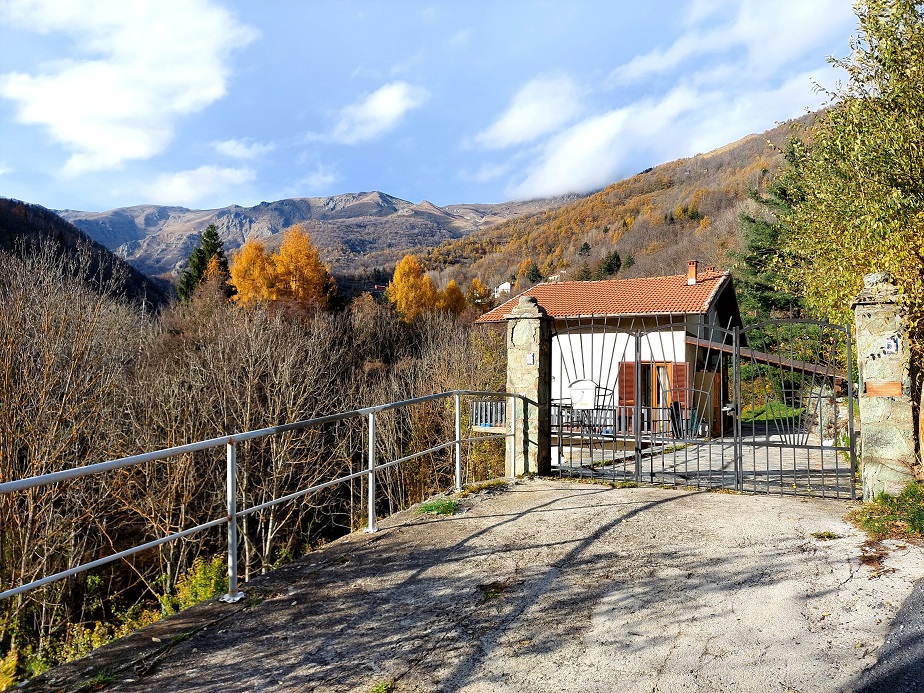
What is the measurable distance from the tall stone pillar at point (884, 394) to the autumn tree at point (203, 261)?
41514 mm

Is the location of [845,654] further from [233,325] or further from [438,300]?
[438,300]

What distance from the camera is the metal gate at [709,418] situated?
8.04m

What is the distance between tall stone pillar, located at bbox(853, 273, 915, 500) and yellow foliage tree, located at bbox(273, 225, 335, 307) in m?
44.3

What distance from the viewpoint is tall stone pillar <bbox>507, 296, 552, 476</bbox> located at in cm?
860

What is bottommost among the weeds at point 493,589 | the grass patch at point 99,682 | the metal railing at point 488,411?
the grass patch at point 99,682

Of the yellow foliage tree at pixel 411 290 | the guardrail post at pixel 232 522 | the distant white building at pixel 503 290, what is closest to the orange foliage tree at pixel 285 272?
the yellow foliage tree at pixel 411 290

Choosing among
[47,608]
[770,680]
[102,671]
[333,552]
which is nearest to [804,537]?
[770,680]

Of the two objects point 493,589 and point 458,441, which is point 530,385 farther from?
point 493,589

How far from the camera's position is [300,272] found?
5084cm

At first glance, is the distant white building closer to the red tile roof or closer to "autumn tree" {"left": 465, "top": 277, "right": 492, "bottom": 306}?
"autumn tree" {"left": 465, "top": 277, "right": 492, "bottom": 306}

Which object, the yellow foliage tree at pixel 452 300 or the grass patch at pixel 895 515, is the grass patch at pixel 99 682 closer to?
the grass patch at pixel 895 515

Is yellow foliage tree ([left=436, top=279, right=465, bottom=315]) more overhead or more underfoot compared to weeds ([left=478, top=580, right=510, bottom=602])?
more overhead

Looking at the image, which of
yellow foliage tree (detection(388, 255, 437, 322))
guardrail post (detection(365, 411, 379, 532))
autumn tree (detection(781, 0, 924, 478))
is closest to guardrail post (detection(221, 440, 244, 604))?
guardrail post (detection(365, 411, 379, 532))

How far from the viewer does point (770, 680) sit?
329 cm
